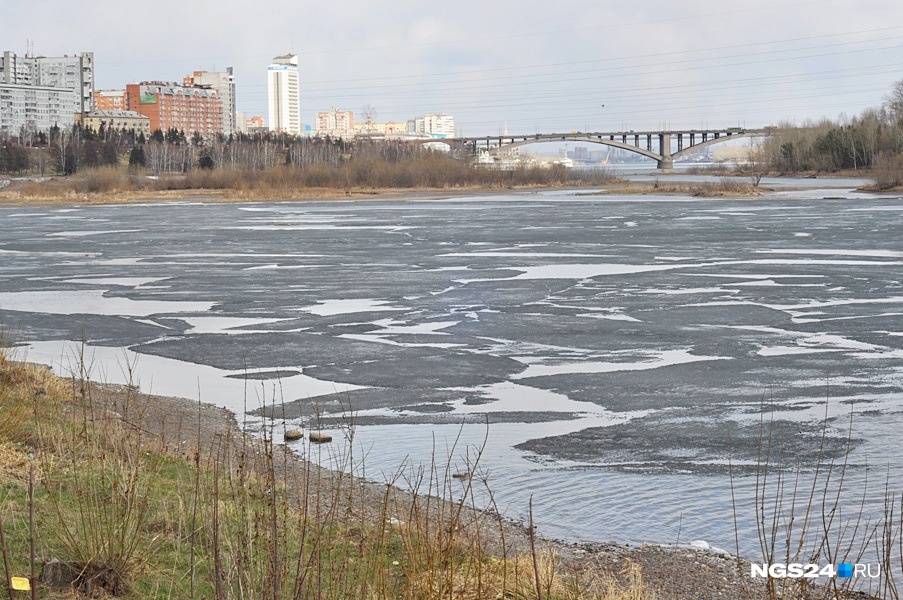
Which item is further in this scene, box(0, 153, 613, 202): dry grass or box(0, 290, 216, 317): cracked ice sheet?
box(0, 153, 613, 202): dry grass

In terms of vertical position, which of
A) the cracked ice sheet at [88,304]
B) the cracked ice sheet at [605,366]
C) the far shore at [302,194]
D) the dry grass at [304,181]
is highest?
the dry grass at [304,181]

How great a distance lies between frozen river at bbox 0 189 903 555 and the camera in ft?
35.3

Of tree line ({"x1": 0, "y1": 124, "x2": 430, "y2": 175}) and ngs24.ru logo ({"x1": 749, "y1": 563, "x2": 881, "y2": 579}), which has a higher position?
tree line ({"x1": 0, "y1": 124, "x2": 430, "y2": 175})

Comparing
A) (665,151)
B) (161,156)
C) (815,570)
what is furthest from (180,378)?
(665,151)

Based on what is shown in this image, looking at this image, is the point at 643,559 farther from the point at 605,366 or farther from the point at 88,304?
the point at 88,304

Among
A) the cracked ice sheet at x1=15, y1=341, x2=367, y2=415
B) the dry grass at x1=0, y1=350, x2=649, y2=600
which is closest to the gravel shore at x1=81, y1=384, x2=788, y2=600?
the dry grass at x1=0, y1=350, x2=649, y2=600

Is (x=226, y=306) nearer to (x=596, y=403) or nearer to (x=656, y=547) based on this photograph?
(x=596, y=403)

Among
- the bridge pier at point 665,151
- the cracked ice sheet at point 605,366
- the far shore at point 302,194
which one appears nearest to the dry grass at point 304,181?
the far shore at point 302,194

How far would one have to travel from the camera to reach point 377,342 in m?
17.6

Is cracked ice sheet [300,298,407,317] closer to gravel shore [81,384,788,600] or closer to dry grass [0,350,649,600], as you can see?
gravel shore [81,384,788,600]

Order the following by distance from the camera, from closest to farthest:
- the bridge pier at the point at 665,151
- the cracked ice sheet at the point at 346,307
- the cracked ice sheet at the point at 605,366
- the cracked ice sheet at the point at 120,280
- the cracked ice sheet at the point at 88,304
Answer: the cracked ice sheet at the point at 605,366 → the cracked ice sheet at the point at 346,307 → the cracked ice sheet at the point at 88,304 → the cracked ice sheet at the point at 120,280 → the bridge pier at the point at 665,151

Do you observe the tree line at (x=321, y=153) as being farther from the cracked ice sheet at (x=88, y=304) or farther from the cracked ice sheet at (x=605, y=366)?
the cracked ice sheet at (x=605, y=366)

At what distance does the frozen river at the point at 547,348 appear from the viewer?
10766 mm

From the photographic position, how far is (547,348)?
1702 centimetres
